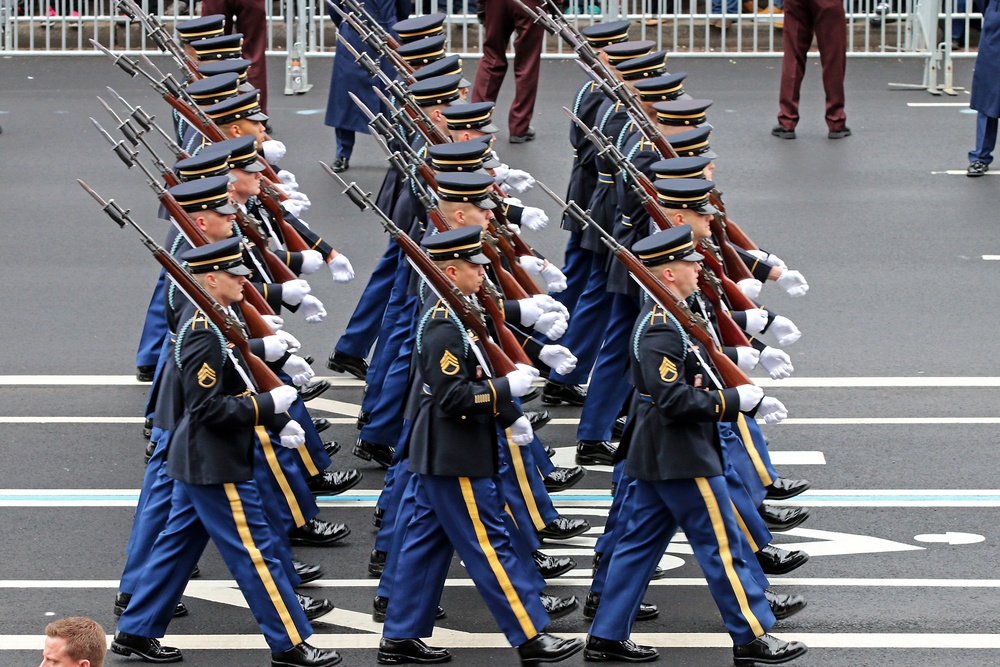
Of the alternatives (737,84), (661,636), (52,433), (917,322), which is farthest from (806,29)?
(661,636)

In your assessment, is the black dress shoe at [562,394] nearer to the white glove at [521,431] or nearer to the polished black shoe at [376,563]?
the polished black shoe at [376,563]

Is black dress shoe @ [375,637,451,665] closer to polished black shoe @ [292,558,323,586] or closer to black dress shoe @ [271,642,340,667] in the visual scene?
black dress shoe @ [271,642,340,667]

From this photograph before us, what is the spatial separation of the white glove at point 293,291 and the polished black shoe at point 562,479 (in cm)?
145

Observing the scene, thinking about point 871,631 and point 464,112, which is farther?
point 464,112

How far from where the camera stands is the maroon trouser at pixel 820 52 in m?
15.4

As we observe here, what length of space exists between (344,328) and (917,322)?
3593mm

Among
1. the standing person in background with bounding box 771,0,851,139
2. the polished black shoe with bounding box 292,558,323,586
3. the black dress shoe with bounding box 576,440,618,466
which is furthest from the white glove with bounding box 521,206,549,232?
the standing person in background with bounding box 771,0,851,139

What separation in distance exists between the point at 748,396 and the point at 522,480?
125cm

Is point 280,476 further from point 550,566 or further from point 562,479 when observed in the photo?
point 562,479

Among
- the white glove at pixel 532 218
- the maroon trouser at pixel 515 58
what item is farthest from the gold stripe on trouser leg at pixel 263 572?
the maroon trouser at pixel 515 58

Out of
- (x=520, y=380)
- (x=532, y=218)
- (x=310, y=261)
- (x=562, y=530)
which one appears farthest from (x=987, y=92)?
(x=520, y=380)

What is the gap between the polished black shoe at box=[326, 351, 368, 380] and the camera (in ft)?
34.2

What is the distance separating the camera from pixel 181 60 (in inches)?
439

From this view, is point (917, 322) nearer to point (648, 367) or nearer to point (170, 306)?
point (648, 367)
